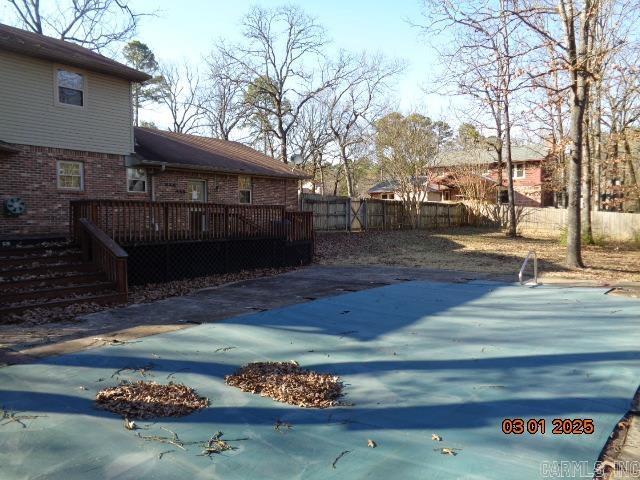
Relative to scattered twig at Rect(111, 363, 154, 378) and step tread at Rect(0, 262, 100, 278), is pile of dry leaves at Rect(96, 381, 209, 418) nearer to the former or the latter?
scattered twig at Rect(111, 363, 154, 378)

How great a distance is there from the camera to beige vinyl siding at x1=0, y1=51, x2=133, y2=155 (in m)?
12.0

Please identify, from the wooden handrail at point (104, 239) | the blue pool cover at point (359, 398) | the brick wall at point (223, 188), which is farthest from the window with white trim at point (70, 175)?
the blue pool cover at point (359, 398)

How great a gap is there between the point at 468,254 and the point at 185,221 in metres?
10.3

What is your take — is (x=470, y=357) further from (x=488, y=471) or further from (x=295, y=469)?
(x=295, y=469)

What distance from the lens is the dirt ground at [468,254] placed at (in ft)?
43.2

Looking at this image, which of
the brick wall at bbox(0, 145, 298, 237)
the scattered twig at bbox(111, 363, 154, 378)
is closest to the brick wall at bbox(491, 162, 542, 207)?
the brick wall at bbox(0, 145, 298, 237)

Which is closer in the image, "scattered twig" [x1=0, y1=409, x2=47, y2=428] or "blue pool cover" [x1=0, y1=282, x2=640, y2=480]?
"blue pool cover" [x1=0, y1=282, x2=640, y2=480]

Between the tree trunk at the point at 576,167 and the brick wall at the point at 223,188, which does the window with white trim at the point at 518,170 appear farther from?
the tree trunk at the point at 576,167

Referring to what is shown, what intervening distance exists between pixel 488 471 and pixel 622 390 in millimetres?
2055

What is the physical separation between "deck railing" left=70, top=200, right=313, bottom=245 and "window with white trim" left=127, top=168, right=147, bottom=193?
3.54m

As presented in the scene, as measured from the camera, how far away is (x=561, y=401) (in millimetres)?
3955

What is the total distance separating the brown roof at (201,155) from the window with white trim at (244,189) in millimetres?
488

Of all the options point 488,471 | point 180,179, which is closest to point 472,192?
point 180,179
